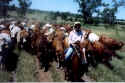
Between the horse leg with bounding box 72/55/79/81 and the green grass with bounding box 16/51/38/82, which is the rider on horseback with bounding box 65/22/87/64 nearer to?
the horse leg with bounding box 72/55/79/81

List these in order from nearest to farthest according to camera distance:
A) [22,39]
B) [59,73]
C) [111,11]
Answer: [59,73] → [22,39] → [111,11]

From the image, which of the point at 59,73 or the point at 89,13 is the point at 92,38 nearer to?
the point at 59,73

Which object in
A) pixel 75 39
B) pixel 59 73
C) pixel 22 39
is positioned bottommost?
pixel 59 73

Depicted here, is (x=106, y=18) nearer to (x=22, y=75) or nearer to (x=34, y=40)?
(x=34, y=40)

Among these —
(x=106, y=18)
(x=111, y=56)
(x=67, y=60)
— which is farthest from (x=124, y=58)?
(x=106, y=18)

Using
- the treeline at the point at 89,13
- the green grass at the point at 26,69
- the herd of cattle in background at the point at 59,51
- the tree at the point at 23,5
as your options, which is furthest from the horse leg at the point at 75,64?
the tree at the point at 23,5

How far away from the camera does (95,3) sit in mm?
46688

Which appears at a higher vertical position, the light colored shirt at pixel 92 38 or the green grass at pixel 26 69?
the light colored shirt at pixel 92 38

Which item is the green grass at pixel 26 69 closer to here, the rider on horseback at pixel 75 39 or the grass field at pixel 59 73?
the grass field at pixel 59 73

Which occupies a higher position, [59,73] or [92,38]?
[92,38]

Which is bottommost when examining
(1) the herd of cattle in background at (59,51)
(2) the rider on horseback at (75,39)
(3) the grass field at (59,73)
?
(3) the grass field at (59,73)

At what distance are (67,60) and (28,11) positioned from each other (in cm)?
5830

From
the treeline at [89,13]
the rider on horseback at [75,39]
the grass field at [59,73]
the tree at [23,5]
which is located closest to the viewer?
the rider on horseback at [75,39]

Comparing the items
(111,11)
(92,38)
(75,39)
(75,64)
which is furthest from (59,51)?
(111,11)
